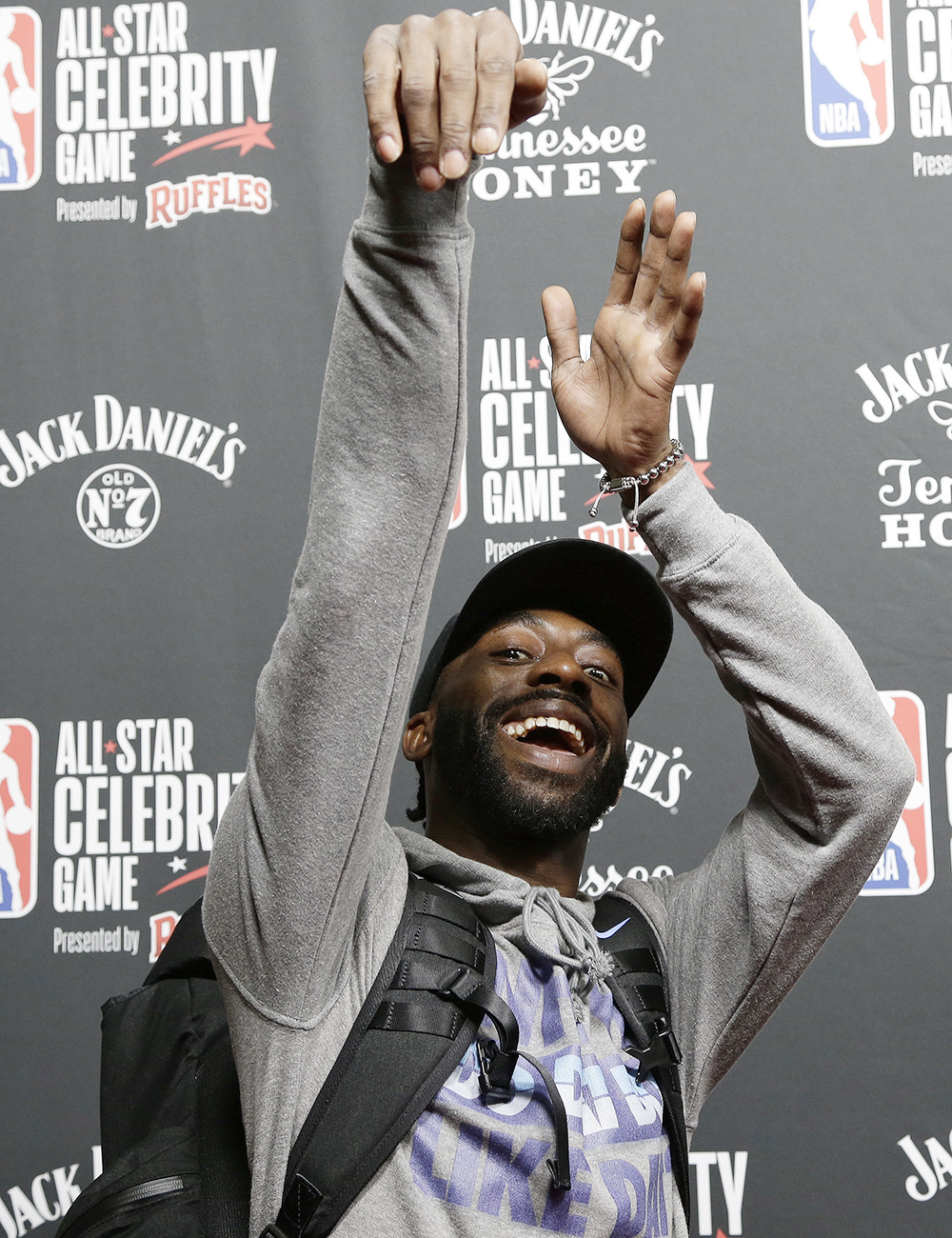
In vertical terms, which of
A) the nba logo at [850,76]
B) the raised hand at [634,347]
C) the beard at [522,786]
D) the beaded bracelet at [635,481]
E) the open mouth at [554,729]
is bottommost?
the beard at [522,786]

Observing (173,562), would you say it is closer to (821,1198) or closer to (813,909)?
(813,909)

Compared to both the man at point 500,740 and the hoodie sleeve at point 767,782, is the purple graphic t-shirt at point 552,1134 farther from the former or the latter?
the hoodie sleeve at point 767,782

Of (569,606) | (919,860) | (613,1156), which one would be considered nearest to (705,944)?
(613,1156)

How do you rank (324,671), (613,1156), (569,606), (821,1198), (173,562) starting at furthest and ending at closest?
1. (173,562)
2. (821,1198)
3. (569,606)
4. (613,1156)
5. (324,671)

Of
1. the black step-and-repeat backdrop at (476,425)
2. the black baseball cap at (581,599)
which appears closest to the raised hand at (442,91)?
the black baseball cap at (581,599)

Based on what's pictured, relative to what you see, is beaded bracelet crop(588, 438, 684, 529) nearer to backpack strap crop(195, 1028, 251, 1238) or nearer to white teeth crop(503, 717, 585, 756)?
white teeth crop(503, 717, 585, 756)

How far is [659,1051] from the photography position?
3.25 ft

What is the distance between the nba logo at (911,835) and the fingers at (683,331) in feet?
2.41

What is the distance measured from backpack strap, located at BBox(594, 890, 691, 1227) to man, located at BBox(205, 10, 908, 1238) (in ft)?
0.05

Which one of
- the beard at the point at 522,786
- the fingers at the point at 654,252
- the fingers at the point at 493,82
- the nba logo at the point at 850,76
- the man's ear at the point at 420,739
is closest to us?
the fingers at the point at 493,82

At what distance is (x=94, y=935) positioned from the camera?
1.56 metres

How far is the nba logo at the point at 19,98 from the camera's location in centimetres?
171

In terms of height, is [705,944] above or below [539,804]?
below

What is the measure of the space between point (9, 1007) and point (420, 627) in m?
1.02
